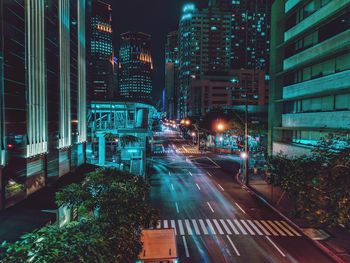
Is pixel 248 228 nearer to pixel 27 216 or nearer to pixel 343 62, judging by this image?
pixel 27 216

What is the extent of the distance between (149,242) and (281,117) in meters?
34.7

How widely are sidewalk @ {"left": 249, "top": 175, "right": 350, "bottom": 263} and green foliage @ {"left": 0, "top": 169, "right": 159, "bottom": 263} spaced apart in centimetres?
1137

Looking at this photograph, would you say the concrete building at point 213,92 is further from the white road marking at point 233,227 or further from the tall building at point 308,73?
the white road marking at point 233,227

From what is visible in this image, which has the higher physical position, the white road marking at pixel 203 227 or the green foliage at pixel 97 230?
the green foliage at pixel 97 230

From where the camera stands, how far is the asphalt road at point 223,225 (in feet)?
60.2

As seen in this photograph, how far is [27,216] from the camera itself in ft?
49.1

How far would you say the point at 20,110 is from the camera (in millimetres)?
17562

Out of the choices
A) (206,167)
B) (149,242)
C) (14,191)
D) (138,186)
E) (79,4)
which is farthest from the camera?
(206,167)

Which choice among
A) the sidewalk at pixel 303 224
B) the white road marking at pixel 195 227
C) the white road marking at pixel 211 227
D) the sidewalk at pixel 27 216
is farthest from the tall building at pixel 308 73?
the sidewalk at pixel 27 216

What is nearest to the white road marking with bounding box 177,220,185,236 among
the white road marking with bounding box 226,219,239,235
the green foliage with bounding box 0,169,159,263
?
the white road marking with bounding box 226,219,239,235

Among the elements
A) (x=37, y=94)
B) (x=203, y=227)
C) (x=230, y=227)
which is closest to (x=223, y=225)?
(x=230, y=227)

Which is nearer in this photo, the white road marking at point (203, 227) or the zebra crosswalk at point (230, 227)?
the zebra crosswalk at point (230, 227)

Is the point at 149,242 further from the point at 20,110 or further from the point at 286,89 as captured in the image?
the point at 286,89

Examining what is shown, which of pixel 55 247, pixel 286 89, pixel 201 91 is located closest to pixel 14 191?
pixel 55 247
